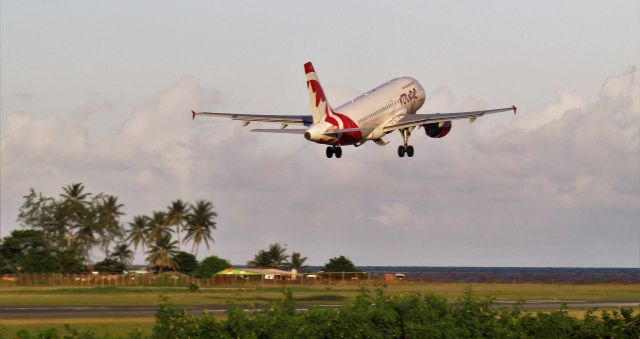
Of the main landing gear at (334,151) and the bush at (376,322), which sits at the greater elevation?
the main landing gear at (334,151)

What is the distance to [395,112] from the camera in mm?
79625

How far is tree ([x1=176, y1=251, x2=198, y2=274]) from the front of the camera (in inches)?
6270

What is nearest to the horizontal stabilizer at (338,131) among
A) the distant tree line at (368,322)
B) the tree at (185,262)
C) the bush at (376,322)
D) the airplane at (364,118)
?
the airplane at (364,118)

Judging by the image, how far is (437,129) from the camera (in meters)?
79.2

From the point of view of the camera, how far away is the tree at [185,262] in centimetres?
15925

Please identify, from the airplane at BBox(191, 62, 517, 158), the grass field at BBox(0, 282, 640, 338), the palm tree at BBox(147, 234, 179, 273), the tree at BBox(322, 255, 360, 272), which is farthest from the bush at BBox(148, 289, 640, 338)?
the palm tree at BBox(147, 234, 179, 273)

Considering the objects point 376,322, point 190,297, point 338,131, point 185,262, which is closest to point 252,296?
point 190,297

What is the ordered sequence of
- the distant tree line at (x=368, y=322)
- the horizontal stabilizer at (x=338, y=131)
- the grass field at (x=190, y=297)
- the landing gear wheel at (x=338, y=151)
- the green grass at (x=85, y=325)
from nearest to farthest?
the distant tree line at (x=368, y=322) < the green grass at (x=85, y=325) < the grass field at (x=190, y=297) < the horizontal stabilizer at (x=338, y=131) < the landing gear wheel at (x=338, y=151)

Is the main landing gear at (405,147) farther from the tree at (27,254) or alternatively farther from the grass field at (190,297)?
the tree at (27,254)

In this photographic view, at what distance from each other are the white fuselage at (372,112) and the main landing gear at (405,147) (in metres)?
1.52

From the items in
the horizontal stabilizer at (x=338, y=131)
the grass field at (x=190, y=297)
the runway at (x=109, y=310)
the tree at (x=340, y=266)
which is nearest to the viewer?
the grass field at (x=190, y=297)

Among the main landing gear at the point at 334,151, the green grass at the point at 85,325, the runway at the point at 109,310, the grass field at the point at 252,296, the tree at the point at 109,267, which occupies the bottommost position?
the green grass at the point at 85,325

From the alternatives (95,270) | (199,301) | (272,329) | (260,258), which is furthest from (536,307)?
(260,258)

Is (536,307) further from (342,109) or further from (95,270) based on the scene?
(95,270)
